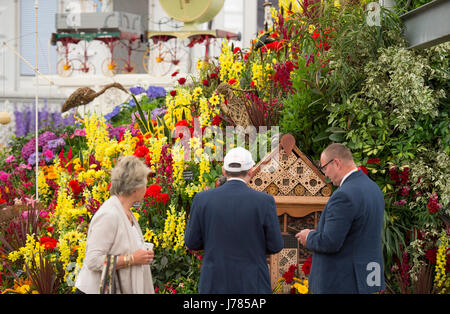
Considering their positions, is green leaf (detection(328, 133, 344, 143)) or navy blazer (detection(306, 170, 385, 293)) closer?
navy blazer (detection(306, 170, 385, 293))

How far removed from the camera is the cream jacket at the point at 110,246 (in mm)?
2787

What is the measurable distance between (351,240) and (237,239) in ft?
2.34

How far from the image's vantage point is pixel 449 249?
187 inches

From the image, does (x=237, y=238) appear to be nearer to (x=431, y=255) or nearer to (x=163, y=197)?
(x=163, y=197)

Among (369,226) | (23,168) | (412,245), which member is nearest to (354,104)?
(412,245)

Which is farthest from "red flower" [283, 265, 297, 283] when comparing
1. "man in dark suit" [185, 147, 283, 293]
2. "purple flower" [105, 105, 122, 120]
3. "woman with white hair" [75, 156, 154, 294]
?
"purple flower" [105, 105, 122, 120]

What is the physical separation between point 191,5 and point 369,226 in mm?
9711

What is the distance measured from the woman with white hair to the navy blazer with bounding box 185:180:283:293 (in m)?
0.34

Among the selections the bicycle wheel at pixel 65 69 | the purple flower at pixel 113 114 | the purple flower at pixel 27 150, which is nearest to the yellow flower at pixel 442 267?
the purple flower at pixel 113 114

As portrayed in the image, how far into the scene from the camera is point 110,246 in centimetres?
282

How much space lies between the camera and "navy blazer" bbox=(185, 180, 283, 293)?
9.59 ft

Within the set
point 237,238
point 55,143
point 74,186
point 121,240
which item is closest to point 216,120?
point 74,186

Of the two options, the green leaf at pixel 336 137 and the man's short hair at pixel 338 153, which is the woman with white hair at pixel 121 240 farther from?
the green leaf at pixel 336 137

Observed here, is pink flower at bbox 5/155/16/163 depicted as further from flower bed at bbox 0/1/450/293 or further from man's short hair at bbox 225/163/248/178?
man's short hair at bbox 225/163/248/178
